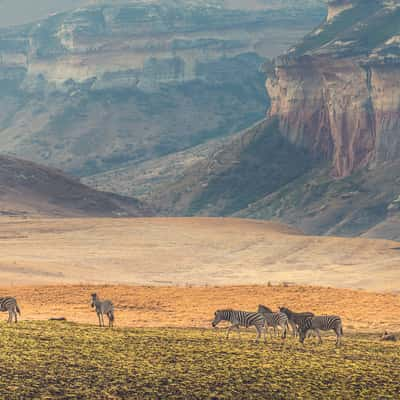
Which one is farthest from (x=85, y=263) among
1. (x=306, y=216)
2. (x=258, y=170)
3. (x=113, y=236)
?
(x=258, y=170)

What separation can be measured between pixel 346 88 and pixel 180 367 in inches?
5223

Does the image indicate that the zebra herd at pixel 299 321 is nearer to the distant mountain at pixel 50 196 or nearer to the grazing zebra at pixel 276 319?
the grazing zebra at pixel 276 319

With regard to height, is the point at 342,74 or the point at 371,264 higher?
the point at 342,74

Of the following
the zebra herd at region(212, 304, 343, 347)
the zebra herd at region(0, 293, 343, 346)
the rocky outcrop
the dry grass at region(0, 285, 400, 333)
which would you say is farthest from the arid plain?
the rocky outcrop

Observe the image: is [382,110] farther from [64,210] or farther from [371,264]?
[371,264]

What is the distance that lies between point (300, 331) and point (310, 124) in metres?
145

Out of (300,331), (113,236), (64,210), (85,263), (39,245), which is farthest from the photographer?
(64,210)

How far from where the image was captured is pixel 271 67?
628ft

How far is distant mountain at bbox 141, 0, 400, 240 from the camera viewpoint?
150 m

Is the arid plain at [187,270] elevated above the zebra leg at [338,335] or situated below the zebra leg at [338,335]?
above

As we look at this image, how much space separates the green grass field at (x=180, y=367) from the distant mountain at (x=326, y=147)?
319 feet

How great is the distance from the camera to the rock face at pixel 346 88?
510ft

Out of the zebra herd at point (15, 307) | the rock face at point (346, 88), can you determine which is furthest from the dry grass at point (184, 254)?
the rock face at point (346, 88)

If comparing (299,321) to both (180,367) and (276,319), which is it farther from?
(180,367)
